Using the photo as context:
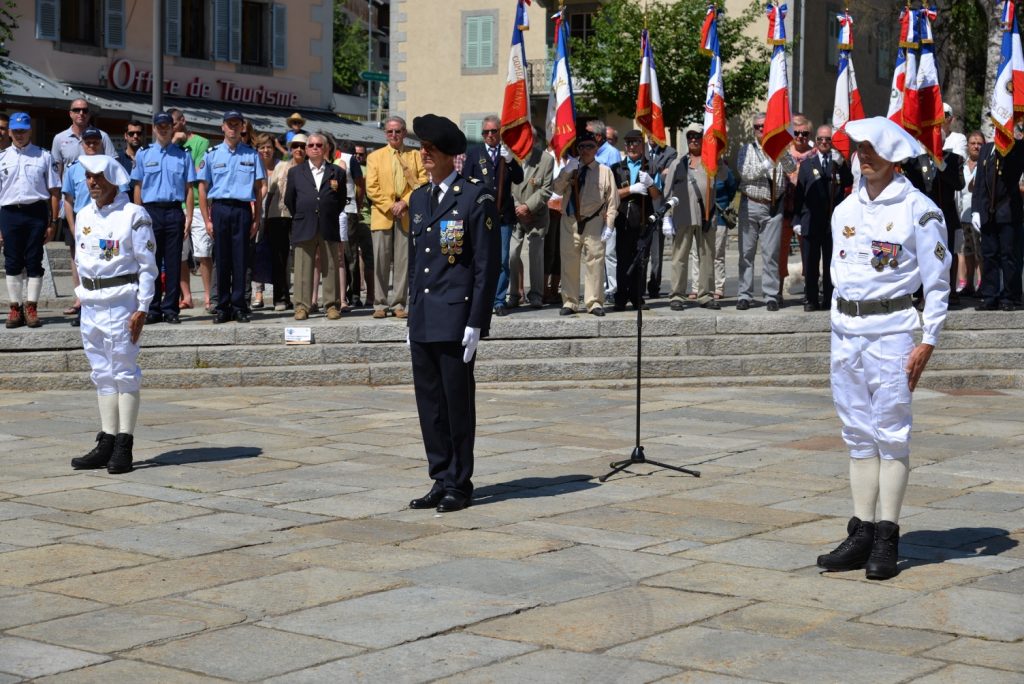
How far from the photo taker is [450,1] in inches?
1917

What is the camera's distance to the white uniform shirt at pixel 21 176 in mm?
14422

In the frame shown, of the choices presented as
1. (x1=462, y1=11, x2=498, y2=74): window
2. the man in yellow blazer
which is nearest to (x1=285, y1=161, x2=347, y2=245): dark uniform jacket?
the man in yellow blazer

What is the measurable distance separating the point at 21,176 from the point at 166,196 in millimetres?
1313

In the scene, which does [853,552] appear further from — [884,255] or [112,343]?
[112,343]

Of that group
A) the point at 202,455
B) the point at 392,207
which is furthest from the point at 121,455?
the point at 392,207

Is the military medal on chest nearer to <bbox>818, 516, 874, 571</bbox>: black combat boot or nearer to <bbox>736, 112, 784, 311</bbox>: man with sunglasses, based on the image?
<bbox>818, 516, 874, 571</bbox>: black combat boot

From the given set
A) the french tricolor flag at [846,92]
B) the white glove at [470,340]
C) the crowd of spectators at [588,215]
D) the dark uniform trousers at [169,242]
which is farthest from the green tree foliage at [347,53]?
the white glove at [470,340]

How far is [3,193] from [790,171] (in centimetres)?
786

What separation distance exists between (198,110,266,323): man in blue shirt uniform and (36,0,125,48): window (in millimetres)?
20491

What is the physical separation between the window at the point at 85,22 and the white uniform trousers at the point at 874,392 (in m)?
29.6

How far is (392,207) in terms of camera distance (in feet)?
50.3

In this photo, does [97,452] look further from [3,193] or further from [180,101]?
[180,101]

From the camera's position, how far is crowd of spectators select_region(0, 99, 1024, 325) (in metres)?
15.4

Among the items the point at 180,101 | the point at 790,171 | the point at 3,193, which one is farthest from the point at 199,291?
the point at 180,101
